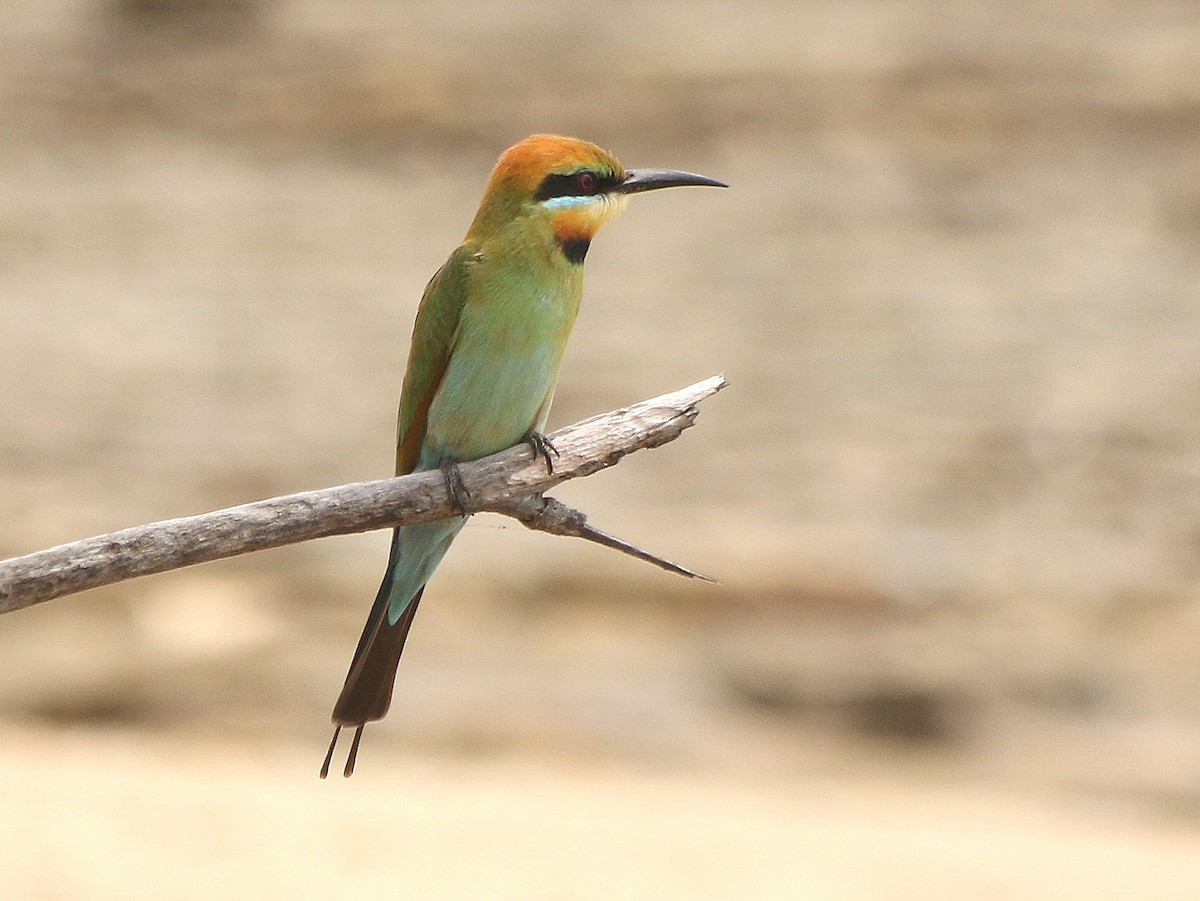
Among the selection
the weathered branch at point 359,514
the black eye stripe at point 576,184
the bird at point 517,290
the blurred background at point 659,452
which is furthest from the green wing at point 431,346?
the blurred background at point 659,452

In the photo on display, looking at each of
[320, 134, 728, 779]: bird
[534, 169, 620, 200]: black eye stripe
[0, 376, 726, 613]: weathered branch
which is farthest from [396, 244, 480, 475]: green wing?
[0, 376, 726, 613]: weathered branch

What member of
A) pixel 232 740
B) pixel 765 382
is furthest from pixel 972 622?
pixel 232 740

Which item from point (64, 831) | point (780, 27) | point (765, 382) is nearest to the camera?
point (64, 831)

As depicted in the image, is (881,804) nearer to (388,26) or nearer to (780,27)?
(780,27)

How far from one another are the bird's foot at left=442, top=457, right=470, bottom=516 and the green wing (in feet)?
1.04

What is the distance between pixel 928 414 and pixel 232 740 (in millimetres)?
3968

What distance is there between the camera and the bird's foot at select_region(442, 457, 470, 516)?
6.35 ft

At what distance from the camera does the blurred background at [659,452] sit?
277 inches

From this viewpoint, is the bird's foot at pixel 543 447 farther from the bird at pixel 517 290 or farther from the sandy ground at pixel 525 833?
the sandy ground at pixel 525 833

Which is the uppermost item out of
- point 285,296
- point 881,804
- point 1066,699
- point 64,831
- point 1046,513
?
point 285,296

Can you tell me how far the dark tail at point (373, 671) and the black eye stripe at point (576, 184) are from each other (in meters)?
0.56

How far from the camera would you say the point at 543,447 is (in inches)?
80.6

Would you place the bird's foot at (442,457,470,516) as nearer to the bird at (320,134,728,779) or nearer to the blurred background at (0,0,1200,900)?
the bird at (320,134,728,779)

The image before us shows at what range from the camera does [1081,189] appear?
30.0 ft
